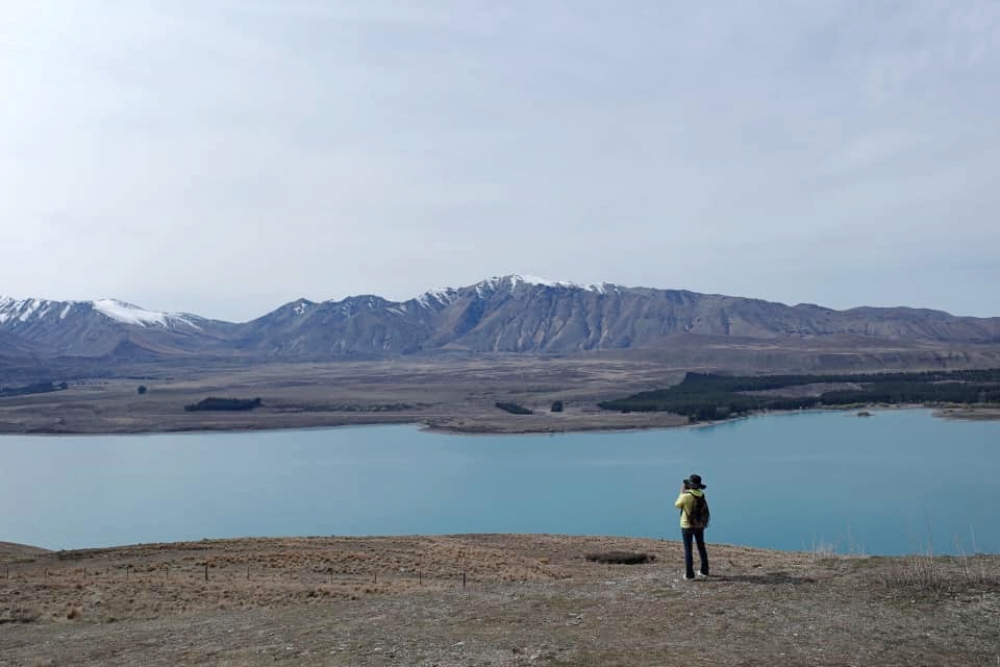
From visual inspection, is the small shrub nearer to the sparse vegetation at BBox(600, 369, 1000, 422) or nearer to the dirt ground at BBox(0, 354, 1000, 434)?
the dirt ground at BBox(0, 354, 1000, 434)

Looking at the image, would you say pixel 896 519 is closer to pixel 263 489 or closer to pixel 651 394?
pixel 263 489

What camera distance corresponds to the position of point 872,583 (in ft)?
33.0

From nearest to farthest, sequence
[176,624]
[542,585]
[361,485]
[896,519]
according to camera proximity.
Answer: [176,624]
[542,585]
[896,519]
[361,485]

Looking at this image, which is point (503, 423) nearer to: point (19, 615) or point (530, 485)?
point (530, 485)

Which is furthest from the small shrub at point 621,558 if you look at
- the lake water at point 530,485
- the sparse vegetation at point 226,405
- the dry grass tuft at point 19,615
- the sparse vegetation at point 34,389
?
the sparse vegetation at point 34,389

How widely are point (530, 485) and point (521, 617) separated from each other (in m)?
38.8

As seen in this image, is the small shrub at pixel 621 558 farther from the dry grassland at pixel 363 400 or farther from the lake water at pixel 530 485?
the dry grassland at pixel 363 400

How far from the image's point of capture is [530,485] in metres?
47.9

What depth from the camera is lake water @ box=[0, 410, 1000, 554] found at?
1380 inches

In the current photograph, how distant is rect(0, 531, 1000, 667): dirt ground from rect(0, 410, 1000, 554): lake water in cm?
1610

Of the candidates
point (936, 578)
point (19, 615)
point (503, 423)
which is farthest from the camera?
point (503, 423)

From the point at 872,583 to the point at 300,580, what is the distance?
29.1 feet

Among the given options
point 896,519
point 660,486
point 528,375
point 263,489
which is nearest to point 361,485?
point 263,489

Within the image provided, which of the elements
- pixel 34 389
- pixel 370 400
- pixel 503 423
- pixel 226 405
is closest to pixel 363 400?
pixel 370 400
